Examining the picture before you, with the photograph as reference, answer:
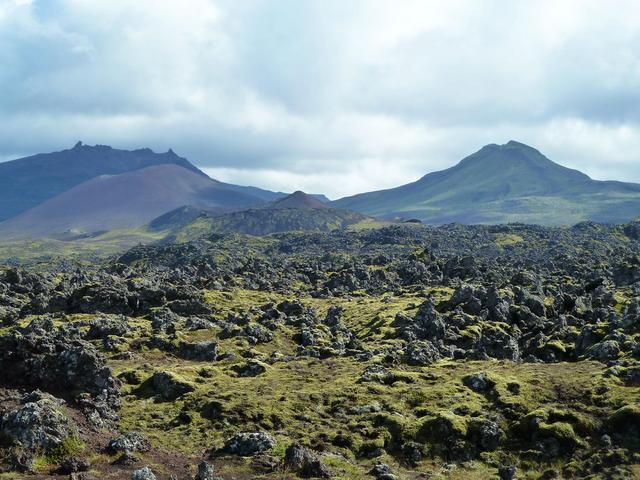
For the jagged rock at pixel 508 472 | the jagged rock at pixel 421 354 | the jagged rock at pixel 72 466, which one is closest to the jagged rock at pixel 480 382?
the jagged rock at pixel 421 354

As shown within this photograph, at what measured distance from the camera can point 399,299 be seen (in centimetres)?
14475

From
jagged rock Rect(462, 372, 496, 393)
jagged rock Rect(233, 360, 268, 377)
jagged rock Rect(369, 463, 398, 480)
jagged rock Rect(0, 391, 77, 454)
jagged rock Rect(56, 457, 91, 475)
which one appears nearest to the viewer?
jagged rock Rect(56, 457, 91, 475)

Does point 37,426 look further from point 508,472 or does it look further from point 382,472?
point 508,472

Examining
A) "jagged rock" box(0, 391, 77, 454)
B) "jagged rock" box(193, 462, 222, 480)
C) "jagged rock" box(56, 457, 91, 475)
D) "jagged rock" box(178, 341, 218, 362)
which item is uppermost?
"jagged rock" box(0, 391, 77, 454)

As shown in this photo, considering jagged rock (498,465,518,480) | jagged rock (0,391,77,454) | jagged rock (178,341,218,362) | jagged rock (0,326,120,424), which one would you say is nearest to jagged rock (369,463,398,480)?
jagged rock (498,465,518,480)

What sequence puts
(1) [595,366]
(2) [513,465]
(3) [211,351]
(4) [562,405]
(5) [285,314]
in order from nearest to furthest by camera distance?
(2) [513,465], (4) [562,405], (1) [595,366], (3) [211,351], (5) [285,314]

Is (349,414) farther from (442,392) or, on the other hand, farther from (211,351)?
(211,351)

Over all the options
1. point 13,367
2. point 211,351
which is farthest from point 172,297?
point 13,367

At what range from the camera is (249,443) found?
51.0 m

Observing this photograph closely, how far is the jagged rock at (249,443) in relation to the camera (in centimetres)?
5056

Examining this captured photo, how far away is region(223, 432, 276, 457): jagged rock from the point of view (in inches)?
1991

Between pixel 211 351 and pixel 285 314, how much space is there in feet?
121

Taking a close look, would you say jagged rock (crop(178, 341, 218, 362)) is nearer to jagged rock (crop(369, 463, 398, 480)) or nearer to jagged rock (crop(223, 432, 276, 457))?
jagged rock (crop(223, 432, 276, 457))

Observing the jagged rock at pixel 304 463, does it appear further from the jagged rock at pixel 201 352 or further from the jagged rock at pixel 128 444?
the jagged rock at pixel 201 352
